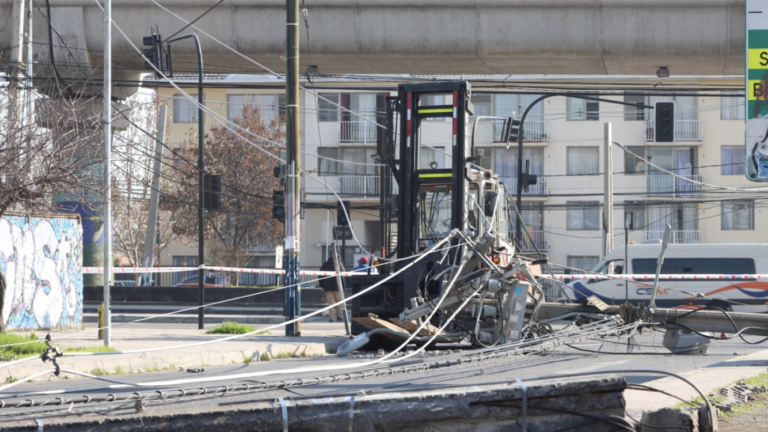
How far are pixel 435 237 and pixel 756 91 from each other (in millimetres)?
5427

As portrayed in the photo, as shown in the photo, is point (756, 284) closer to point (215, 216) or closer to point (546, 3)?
point (546, 3)

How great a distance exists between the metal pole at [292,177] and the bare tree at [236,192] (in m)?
25.7

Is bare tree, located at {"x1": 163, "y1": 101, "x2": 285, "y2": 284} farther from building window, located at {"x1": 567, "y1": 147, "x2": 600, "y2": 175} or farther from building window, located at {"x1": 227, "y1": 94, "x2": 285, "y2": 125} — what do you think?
building window, located at {"x1": 567, "y1": 147, "x2": 600, "y2": 175}

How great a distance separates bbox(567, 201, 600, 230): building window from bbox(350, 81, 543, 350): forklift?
31.2 m

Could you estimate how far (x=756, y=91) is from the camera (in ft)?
35.0

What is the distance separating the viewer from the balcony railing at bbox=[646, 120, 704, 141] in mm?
45312

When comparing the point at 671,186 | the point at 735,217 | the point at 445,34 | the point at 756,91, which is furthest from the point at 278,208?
the point at 735,217

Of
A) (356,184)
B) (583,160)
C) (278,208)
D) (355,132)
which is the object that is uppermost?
(355,132)

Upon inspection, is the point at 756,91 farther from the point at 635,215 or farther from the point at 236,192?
the point at 635,215

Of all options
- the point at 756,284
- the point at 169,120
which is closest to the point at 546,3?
the point at 756,284

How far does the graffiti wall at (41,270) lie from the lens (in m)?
16.4

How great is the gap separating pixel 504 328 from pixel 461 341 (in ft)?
3.67

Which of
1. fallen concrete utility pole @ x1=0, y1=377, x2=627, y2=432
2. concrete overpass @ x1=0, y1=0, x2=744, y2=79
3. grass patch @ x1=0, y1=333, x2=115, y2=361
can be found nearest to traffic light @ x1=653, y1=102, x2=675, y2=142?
concrete overpass @ x1=0, y1=0, x2=744, y2=79

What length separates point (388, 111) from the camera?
14789mm
